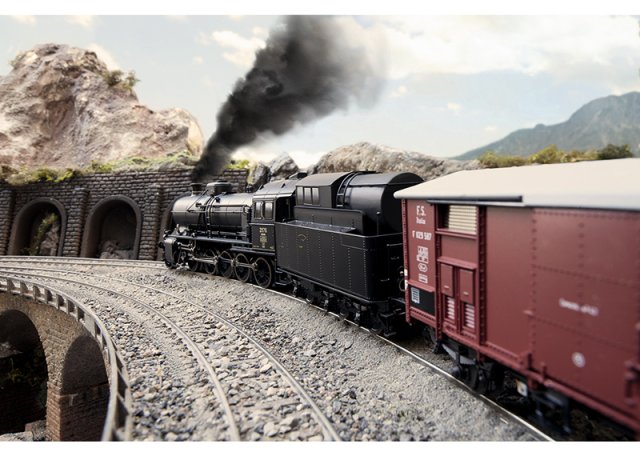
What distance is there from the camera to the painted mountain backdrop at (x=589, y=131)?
11.4 metres

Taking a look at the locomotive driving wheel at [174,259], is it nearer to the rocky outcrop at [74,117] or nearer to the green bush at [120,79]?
the rocky outcrop at [74,117]

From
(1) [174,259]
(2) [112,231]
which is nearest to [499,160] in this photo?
(1) [174,259]

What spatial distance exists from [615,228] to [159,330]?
9.70 m

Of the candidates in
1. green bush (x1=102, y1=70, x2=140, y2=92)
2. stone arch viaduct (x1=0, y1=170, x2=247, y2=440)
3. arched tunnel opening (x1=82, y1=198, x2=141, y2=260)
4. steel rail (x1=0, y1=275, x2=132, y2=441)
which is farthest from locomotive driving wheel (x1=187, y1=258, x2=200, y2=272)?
green bush (x1=102, y1=70, x2=140, y2=92)

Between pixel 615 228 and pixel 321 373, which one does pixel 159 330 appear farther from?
pixel 615 228

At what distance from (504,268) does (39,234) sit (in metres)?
27.9

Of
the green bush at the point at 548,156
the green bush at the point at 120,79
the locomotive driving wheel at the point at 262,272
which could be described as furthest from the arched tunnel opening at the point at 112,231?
the green bush at the point at 548,156

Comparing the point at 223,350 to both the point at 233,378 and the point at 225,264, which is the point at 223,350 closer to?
the point at 233,378

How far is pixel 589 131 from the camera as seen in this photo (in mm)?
13211

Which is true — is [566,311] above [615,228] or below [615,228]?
below

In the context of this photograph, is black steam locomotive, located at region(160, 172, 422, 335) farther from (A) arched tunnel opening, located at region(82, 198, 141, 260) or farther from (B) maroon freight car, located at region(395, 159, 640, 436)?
(A) arched tunnel opening, located at region(82, 198, 141, 260)

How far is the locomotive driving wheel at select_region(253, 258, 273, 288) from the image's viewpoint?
1393 centimetres

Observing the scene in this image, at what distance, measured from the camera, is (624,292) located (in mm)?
3980

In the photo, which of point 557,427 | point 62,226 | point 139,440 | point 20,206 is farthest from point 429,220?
point 20,206
